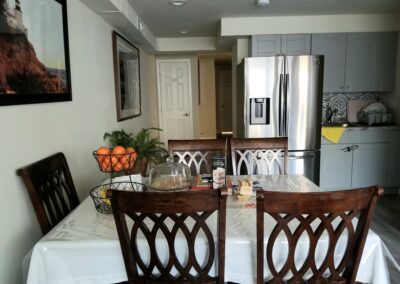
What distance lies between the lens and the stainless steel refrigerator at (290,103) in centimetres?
358

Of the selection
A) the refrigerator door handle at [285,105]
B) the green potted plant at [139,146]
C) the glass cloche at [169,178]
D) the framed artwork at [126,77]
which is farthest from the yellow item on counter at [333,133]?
the glass cloche at [169,178]

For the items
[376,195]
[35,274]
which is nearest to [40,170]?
[35,274]

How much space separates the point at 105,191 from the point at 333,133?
10.3 ft

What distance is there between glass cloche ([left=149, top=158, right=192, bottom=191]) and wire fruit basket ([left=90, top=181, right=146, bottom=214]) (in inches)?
3.1

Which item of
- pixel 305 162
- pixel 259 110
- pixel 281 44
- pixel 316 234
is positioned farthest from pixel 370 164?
pixel 316 234

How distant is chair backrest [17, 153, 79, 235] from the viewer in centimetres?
144

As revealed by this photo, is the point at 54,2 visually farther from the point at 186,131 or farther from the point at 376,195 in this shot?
the point at 186,131

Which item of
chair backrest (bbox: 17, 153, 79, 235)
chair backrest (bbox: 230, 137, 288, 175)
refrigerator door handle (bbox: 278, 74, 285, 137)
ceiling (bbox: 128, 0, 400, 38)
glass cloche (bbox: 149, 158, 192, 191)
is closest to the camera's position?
chair backrest (bbox: 17, 153, 79, 235)

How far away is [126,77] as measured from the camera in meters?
3.94

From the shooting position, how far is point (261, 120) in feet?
12.1

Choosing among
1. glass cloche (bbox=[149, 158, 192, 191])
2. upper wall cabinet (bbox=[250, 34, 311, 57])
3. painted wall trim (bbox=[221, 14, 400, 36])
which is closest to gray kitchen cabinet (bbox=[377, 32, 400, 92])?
painted wall trim (bbox=[221, 14, 400, 36])

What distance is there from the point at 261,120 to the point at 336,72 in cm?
132

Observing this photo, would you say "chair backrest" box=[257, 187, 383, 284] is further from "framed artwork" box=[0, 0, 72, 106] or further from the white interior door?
the white interior door

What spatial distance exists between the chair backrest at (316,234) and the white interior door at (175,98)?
212 inches
